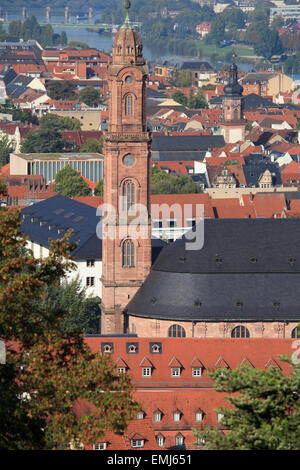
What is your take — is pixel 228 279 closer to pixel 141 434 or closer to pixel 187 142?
pixel 141 434

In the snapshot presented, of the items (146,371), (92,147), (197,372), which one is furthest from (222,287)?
(92,147)

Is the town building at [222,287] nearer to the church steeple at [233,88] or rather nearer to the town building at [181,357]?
the town building at [181,357]

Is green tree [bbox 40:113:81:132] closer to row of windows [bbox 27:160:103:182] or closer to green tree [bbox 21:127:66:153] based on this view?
green tree [bbox 21:127:66:153]

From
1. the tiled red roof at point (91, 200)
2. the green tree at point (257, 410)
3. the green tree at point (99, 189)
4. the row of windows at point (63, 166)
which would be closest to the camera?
the green tree at point (257, 410)

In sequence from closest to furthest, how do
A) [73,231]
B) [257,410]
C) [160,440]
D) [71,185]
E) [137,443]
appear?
[257,410] → [137,443] → [160,440] → [73,231] → [71,185]

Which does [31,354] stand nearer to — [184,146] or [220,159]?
[220,159]

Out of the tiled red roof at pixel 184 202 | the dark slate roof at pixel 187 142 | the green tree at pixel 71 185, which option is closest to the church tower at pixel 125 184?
the tiled red roof at pixel 184 202

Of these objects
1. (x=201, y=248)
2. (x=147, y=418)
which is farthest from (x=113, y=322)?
(x=147, y=418)
